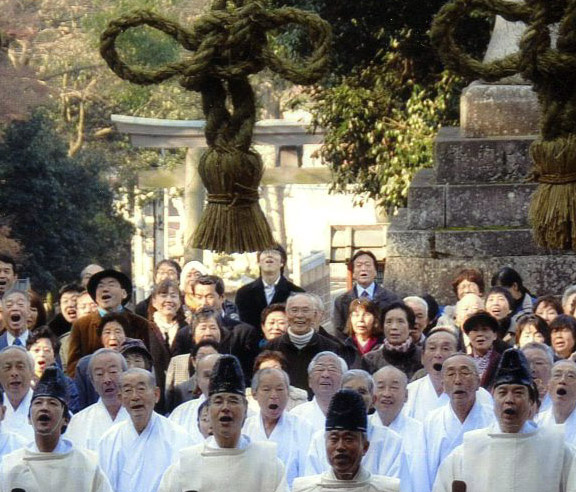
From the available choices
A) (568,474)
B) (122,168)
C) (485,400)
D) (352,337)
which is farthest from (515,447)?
(122,168)

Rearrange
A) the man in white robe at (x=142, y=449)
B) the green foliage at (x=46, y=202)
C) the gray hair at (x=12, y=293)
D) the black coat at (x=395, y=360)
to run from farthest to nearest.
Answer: the green foliage at (x=46, y=202), the gray hair at (x=12, y=293), the black coat at (x=395, y=360), the man in white robe at (x=142, y=449)

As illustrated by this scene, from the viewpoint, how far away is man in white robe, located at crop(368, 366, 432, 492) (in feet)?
36.2

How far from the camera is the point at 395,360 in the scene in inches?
484

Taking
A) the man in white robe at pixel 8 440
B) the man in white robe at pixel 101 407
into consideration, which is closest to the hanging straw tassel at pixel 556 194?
the man in white robe at pixel 101 407

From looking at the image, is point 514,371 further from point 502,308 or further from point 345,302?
point 345,302

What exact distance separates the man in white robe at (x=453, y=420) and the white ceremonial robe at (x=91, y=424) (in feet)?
5.83

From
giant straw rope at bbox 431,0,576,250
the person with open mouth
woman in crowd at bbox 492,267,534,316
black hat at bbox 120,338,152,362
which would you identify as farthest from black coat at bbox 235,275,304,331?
giant straw rope at bbox 431,0,576,250

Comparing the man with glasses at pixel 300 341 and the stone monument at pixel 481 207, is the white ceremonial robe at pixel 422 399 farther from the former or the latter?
the stone monument at pixel 481 207

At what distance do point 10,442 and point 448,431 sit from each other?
2515 millimetres

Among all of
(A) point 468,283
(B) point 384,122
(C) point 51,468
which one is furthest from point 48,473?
(B) point 384,122

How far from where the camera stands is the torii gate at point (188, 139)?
890 inches

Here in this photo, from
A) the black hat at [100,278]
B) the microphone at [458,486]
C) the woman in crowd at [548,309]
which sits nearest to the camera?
the microphone at [458,486]

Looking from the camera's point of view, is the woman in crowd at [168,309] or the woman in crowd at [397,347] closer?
the woman in crowd at [397,347]

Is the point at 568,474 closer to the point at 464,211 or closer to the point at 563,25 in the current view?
the point at 563,25
